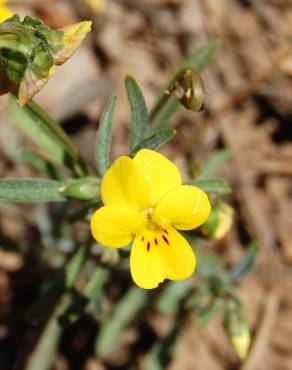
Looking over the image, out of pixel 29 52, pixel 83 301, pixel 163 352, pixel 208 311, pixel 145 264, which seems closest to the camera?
pixel 29 52

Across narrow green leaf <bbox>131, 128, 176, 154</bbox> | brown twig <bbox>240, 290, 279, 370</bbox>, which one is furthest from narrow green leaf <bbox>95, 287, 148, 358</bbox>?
narrow green leaf <bbox>131, 128, 176, 154</bbox>

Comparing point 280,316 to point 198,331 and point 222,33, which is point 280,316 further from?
point 222,33

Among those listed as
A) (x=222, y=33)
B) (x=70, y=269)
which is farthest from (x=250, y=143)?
(x=70, y=269)

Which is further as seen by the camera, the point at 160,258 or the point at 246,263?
the point at 246,263

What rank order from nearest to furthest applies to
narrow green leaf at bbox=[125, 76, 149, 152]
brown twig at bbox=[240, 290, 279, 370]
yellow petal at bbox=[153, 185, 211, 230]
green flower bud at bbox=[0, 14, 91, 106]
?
1. green flower bud at bbox=[0, 14, 91, 106]
2. yellow petal at bbox=[153, 185, 211, 230]
3. narrow green leaf at bbox=[125, 76, 149, 152]
4. brown twig at bbox=[240, 290, 279, 370]

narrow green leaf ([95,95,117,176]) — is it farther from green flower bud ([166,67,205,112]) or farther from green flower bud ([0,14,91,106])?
green flower bud ([0,14,91,106])

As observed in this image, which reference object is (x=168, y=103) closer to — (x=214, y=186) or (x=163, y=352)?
(x=214, y=186)

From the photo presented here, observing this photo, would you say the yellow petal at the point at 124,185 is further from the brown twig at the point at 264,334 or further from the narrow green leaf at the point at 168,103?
the brown twig at the point at 264,334

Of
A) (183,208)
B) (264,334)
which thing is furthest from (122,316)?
(183,208)
